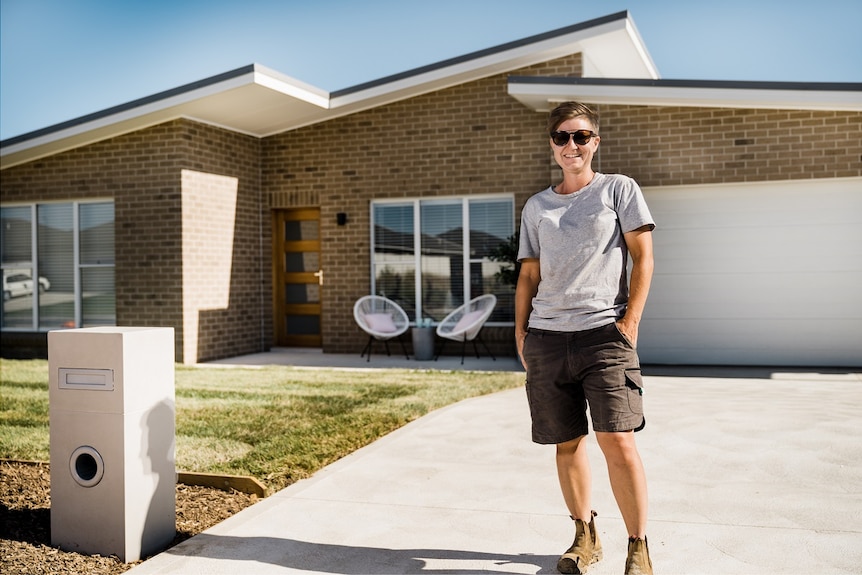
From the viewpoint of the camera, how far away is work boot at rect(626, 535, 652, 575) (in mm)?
3287

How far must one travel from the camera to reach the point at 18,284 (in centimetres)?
1348

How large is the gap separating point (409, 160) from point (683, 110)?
13.1 ft

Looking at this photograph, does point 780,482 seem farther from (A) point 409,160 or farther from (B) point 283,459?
(A) point 409,160

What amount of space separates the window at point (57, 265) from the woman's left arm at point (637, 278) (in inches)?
426

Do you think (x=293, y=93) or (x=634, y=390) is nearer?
(x=634, y=390)

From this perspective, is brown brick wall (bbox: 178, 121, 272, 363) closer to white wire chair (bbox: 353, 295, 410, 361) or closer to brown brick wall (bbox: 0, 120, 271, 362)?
brown brick wall (bbox: 0, 120, 271, 362)

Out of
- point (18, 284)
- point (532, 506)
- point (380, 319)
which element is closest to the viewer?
point (532, 506)

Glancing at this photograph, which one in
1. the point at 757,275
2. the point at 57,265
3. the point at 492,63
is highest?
the point at 492,63

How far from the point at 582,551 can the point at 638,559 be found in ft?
0.95

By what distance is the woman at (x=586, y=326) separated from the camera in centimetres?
330

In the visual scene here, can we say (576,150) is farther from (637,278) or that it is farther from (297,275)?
(297,275)

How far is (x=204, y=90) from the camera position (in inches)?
433

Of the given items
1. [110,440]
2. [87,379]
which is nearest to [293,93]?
[87,379]

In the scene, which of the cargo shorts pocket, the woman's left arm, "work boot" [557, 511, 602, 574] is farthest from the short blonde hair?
"work boot" [557, 511, 602, 574]
